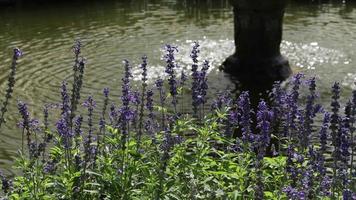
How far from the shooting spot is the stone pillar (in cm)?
1335

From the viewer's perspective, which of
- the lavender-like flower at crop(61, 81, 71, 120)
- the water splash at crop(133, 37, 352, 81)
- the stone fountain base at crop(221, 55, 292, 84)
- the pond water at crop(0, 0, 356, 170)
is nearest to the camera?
the lavender-like flower at crop(61, 81, 71, 120)

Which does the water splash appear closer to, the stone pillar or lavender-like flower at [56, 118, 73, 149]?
the stone pillar

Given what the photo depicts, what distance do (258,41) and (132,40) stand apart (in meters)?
3.94

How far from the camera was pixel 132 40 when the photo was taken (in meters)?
16.6

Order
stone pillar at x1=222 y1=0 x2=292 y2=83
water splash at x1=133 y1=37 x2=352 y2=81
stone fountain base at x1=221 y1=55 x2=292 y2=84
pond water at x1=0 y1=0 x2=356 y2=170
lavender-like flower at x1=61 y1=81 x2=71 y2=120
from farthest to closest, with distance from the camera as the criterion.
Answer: water splash at x1=133 y1=37 x2=352 y2=81, stone pillar at x1=222 y1=0 x2=292 y2=83, stone fountain base at x1=221 y1=55 x2=292 y2=84, pond water at x1=0 y1=0 x2=356 y2=170, lavender-like flower at x1=61 y1=81 x2=71 y2=120

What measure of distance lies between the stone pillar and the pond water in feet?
1.49

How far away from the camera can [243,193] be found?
187 inches

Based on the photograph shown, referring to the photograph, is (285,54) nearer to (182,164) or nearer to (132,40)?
(132,40)

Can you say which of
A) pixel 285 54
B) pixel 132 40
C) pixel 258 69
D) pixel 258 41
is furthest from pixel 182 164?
pixel 132 40

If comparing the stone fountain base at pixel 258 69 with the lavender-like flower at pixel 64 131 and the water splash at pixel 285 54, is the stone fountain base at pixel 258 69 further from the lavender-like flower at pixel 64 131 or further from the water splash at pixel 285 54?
the lavender-like flower at pixel 64 131

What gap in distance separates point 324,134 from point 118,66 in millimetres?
9474

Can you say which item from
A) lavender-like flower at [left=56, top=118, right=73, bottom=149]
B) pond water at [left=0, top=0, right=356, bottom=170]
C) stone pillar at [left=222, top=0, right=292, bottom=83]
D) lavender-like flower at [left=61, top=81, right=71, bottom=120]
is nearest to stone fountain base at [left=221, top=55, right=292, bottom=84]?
stone pillar at [left=222, top=0, right=292, bottom=83]

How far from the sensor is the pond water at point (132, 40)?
39.8 feet

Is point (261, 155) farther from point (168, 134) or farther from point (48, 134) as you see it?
point (48, 134)
